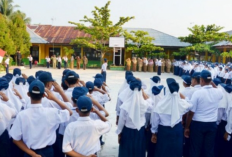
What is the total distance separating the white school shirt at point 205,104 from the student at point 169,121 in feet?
0.97

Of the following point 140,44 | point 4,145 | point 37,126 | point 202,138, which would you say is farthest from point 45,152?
point 140,44

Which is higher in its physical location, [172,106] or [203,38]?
[203,38]

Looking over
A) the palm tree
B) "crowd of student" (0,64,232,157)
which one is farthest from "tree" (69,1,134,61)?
"crowd of student" (0,64,232,157)

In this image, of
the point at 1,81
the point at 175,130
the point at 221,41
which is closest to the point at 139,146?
the point at 175,130

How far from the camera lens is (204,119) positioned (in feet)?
13.1

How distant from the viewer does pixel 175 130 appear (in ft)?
12.0

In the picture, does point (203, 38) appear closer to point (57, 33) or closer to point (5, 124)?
point (57, 33)

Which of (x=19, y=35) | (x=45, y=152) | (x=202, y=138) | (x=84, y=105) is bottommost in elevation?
(x=202, y=138)

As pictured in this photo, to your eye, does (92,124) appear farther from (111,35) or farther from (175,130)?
(111,35)

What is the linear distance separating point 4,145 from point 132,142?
69.1 inches

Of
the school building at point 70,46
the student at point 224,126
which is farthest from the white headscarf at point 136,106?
the school building at point 70,46

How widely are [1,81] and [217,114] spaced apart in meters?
3.45

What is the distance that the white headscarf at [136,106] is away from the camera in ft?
11.7

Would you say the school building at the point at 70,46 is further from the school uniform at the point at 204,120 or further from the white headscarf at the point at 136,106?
the white headscarf at the point at 136,106
